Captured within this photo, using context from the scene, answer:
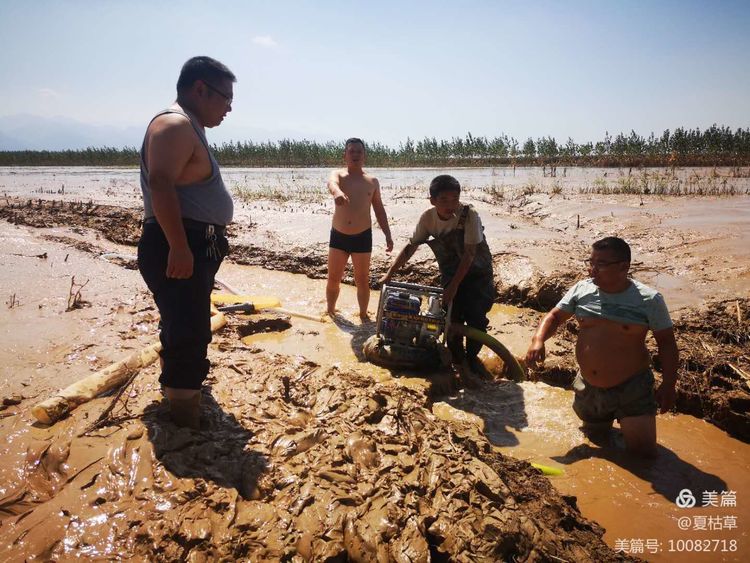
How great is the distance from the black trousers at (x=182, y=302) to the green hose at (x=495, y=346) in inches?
93.1

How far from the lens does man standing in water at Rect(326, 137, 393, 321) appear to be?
493 centimetres

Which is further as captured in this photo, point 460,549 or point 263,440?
point 263,440

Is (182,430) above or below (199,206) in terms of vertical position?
below

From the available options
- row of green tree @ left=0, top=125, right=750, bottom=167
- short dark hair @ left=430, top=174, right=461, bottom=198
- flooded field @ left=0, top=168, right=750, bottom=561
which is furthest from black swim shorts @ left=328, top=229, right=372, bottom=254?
row of green tree @ left=0, top=125, right=750, bottom=167

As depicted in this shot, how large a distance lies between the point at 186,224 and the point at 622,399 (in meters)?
2.86

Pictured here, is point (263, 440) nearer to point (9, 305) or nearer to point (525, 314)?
point (9, 305)

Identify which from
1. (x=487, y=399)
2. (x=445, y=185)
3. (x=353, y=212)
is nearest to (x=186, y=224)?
(x=445, y=185)

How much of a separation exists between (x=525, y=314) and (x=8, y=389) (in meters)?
4.97

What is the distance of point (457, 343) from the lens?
4.15 metres

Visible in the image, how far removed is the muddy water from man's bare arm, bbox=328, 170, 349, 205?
1.53 metres

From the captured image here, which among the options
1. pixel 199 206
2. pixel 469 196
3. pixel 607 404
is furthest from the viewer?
pixel 469 196

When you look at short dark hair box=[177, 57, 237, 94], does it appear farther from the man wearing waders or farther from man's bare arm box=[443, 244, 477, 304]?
man's bare arm box=[443, 244, 477, 304]

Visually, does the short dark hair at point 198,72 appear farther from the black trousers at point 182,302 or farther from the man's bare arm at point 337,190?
the man's bare arm at point 337,190

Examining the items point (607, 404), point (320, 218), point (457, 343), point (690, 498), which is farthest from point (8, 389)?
point (320, 218)
